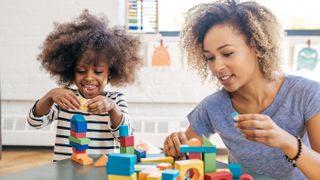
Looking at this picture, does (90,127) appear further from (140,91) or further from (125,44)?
(140,91)

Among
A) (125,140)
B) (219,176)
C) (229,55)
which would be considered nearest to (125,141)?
(125,140)

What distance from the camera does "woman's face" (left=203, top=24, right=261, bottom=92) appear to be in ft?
3.38

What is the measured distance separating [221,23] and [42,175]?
0.58 m

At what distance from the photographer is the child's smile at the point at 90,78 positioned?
1.30m

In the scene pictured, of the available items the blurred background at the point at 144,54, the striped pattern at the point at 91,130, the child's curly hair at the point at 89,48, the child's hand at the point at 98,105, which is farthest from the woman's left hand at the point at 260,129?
the blurred background at the point at 144,54

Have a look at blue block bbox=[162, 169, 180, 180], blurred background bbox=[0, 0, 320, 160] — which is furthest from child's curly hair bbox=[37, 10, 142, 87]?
blurred background bbox=[0, 0, 320, 160]

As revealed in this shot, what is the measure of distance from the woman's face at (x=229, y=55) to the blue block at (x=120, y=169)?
1.28 ft

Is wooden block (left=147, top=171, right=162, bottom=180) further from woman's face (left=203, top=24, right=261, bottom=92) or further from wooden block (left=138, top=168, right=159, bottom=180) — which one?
woman's face (left=203, top=24, right=261, bottom=92)

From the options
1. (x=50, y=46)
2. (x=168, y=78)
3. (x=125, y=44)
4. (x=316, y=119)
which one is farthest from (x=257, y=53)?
(x=168, y=78)

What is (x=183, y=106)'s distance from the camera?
9.12 ft

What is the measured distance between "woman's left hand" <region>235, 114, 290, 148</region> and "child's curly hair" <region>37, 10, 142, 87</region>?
68 cm

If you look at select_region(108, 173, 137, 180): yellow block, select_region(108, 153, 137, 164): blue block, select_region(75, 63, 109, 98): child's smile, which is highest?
select_region(75, 63, 109, 98): child's smile

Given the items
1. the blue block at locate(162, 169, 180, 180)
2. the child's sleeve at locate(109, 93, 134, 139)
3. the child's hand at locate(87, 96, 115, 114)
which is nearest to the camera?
the blue block at locate(162, 169, 180, 180)

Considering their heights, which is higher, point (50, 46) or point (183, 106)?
point (50, 46)
